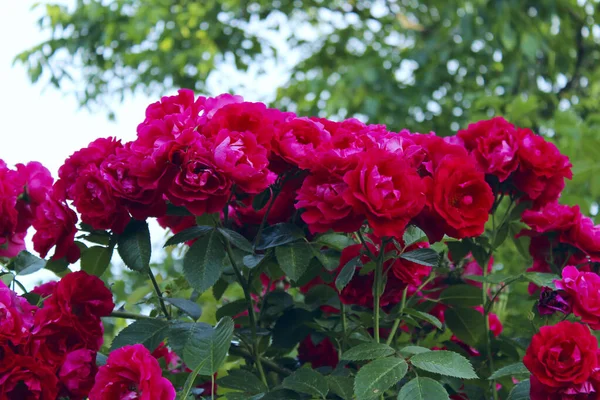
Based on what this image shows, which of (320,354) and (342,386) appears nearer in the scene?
(342,386)

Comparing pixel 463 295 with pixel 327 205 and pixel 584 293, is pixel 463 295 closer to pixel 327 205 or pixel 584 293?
pixel 584 293

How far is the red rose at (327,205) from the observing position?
96 centimetres

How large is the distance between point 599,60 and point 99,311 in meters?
5.94

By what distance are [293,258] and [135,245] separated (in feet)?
0.70

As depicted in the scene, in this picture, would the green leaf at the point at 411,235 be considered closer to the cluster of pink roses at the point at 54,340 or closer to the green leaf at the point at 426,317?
the green leaf at the point at 426,317

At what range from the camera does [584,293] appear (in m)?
1.07

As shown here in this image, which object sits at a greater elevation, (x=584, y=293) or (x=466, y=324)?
(x=584, y=293)

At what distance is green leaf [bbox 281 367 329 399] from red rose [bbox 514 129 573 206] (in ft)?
1.59

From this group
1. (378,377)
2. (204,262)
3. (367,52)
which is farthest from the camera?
(367,52)

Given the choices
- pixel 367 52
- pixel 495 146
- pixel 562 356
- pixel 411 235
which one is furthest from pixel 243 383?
pixel 367 52

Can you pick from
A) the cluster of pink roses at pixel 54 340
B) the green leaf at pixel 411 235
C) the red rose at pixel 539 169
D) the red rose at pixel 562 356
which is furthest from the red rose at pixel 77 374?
the red rose at pixel 539 169

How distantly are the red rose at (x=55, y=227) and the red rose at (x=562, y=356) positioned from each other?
65 centimetres

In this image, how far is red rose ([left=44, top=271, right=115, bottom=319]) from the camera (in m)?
1.05

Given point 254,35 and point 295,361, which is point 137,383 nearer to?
point 295,361
